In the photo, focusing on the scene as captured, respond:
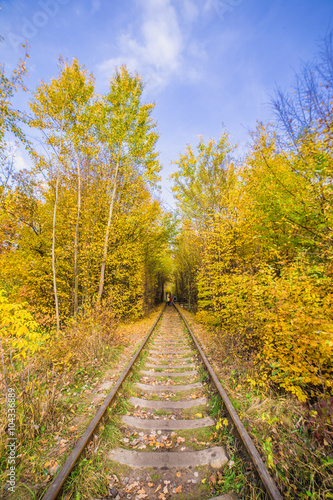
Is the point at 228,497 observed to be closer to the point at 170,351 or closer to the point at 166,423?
the point at 166,423

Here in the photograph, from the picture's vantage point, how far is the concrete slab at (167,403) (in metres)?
3.81

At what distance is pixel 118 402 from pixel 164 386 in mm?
1244

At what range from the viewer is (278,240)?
6574mm

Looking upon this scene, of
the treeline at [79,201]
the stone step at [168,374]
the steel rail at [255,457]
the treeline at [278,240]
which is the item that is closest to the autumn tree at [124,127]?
the treeline at [79,201]

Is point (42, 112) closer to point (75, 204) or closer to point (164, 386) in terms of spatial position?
point (75, 204)

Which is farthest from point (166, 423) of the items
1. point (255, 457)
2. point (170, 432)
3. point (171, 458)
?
point (255, 457)

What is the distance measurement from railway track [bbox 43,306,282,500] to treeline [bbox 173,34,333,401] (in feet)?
4.09

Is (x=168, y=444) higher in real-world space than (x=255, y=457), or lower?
lower

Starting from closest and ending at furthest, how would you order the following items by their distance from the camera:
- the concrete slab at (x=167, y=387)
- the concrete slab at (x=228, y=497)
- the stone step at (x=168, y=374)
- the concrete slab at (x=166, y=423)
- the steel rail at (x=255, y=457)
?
1. the steel rail at (x=255, y=457)
2. the concrete slab at (x=228, y=497)
3. the concrete slab at (x=166, y=423)
4. the concrete slab at (x=167, y=387)
5. the stone step at (x=168, y=374)

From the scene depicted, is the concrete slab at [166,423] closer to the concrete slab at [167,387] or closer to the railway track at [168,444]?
the railway track at [168,444]

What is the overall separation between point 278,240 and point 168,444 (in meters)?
6.21

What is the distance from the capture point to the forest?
3889 mm

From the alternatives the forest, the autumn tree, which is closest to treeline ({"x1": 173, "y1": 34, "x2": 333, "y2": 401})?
the forest

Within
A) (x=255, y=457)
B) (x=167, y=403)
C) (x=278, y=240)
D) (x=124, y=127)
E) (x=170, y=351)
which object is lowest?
(x=170, y=351)
